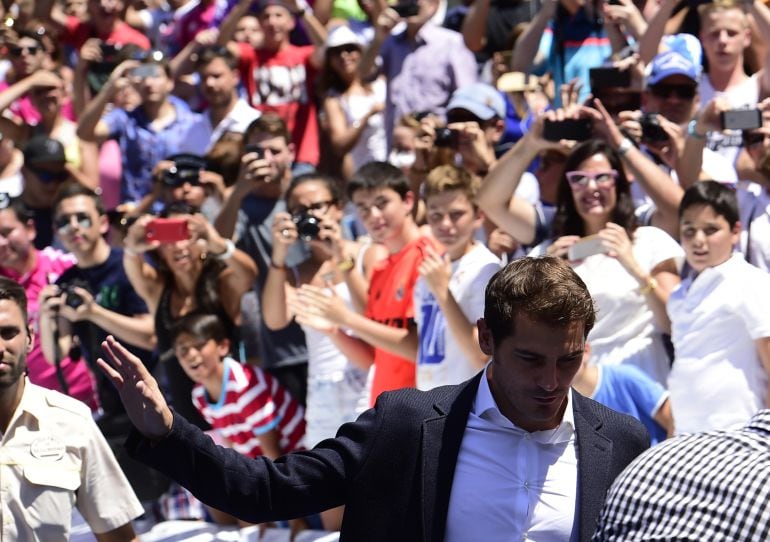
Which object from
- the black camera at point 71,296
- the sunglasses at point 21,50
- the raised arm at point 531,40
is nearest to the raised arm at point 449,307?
the black camera at point 71,296

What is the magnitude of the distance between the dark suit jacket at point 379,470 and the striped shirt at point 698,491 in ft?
1.90

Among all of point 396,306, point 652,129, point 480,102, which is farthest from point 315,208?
point 652,129

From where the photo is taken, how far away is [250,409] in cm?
650

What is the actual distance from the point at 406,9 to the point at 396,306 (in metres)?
3.10

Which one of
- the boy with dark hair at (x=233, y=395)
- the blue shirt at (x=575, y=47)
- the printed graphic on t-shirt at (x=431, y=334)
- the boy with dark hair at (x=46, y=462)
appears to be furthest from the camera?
the blue shirt at (x=575, y=47)

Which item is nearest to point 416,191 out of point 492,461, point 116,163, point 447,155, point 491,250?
point 447,155

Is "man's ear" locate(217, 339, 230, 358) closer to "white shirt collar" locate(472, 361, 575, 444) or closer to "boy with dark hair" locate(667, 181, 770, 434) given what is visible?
"boy with dark hair" locate(667, 181, 770, 434)

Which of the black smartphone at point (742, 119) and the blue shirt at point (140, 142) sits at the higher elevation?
the black smartphone at point (742, 119)

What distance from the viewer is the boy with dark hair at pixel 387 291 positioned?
5.91 meters

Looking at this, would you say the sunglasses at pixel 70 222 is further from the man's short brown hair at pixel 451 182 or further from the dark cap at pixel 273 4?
the dark cap at pixel 273 4

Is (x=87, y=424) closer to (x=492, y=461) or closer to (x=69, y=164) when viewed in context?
(x=492, y=461)

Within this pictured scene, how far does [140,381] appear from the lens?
9.39ft

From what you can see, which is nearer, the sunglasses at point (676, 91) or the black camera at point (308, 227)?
the black camera at point (308, 227)

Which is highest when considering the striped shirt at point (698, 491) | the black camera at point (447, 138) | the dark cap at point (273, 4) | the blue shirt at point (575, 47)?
the dark cap at point (273, 4)
